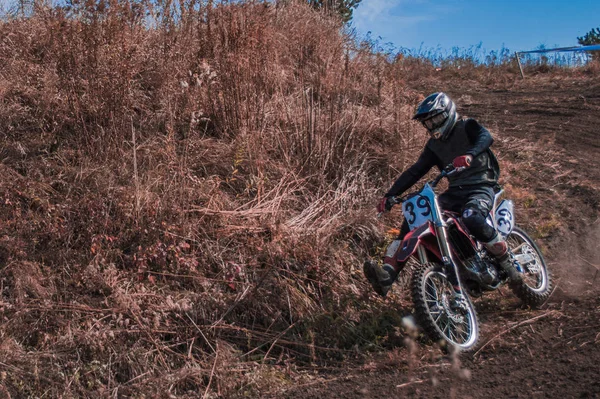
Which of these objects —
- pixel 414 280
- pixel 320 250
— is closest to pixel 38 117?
pixel 320 250

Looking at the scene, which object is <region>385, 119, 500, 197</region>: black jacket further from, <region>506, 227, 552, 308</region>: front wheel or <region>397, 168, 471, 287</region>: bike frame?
<region>506, 227, 552, 308</region>: front wheel

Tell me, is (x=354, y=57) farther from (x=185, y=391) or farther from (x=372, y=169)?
(x=185, y=391)

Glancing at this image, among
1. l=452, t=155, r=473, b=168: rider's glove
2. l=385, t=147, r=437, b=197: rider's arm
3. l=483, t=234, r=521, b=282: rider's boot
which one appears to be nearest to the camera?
l=452, t=155, r=473, b=168: rider's glove

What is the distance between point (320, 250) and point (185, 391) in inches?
88.2

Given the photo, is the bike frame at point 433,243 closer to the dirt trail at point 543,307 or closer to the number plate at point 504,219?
the dirt trail at point 543,307

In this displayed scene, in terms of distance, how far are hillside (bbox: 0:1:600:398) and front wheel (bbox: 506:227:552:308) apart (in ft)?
0.55

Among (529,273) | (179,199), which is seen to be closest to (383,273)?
(529,273)

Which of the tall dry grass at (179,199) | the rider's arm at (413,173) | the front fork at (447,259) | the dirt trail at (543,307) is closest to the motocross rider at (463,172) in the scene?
the rider's arm at (413,173)

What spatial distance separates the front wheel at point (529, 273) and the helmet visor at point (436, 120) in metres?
1.49

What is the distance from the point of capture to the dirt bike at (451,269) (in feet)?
18.5

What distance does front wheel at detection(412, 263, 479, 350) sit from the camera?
5.50 m

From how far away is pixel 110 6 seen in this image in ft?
25.5

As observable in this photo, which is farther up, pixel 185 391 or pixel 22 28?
pixel 22 28

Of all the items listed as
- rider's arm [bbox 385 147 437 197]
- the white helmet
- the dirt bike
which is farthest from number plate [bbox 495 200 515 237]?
the white helmet
